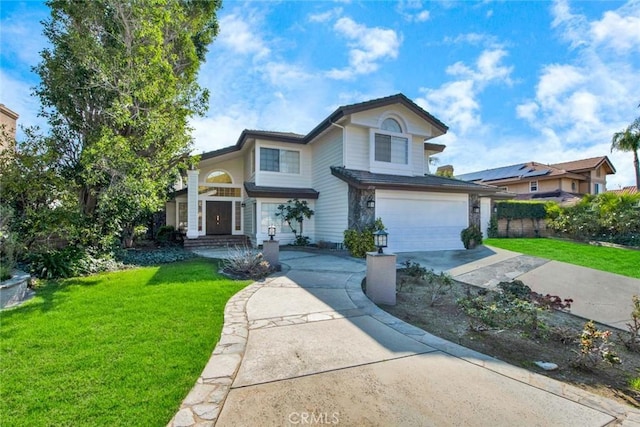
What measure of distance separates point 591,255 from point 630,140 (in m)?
21.8

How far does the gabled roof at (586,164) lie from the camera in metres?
28.0

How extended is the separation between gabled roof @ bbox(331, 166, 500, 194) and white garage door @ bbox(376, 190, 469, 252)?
0.44 meters

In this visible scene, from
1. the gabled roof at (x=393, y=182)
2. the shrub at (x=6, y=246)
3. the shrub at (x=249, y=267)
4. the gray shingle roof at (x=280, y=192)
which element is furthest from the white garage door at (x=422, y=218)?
the shrub at (x=6, y=246)

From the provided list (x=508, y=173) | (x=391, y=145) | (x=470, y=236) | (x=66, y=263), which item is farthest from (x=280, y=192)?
(x=508, y=173)

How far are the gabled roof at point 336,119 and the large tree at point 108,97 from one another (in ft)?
15.0

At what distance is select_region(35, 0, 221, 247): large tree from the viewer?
9000 mm

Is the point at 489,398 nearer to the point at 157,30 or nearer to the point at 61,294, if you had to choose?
the point at 61,294

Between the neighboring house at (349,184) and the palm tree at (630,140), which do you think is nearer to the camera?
the neighboring house at (349,184)

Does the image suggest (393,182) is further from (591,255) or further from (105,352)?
(105,352)

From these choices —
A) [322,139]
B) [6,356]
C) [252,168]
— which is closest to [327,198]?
[322,139]

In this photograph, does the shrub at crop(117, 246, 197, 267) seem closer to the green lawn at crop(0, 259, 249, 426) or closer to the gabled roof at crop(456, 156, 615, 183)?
the green lawn at crop(0, 259, 249, 426)

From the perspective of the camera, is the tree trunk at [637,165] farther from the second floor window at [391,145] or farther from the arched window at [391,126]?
the arched window at [391,126]

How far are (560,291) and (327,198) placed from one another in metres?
9.19

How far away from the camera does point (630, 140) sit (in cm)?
2500
